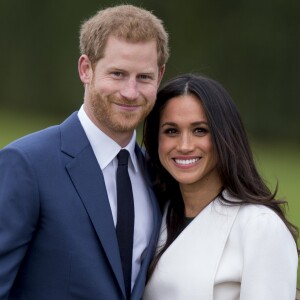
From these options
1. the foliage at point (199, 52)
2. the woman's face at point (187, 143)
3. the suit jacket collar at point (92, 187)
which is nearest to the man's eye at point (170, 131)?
the woman's face at point (187, 143)

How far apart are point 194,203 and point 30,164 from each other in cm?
70

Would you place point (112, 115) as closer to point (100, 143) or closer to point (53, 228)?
point (100, 143)

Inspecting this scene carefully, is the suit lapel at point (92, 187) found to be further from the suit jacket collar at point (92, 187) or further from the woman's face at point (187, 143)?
the woman's face at point (187, 143)

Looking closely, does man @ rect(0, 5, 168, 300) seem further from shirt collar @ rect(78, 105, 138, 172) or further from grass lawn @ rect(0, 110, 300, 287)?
grass lawn @ rect(0, 110, 300, 287)

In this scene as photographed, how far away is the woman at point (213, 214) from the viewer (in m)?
2.76

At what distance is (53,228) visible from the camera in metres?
2.65

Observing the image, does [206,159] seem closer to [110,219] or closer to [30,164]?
Answer: [110,219]

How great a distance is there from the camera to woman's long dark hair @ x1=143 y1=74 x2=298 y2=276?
2.90 meters

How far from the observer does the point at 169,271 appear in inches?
114

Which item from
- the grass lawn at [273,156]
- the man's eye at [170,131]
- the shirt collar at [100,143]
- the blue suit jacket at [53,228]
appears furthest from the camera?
the grass lawn at [273,156]

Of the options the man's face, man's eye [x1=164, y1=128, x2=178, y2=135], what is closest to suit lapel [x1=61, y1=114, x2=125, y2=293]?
the man's face

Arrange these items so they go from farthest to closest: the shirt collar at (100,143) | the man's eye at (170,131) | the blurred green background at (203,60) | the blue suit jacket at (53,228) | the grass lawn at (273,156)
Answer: the blurred green background at (203,60) < the grass lawn at (273,156) < the man's eye at (170,131) < the shirt collar at (100,143) < the blue suit jacket at (53,228)

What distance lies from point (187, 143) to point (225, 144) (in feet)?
0.43

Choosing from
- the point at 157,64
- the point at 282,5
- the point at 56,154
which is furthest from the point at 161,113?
the point at 282,5
